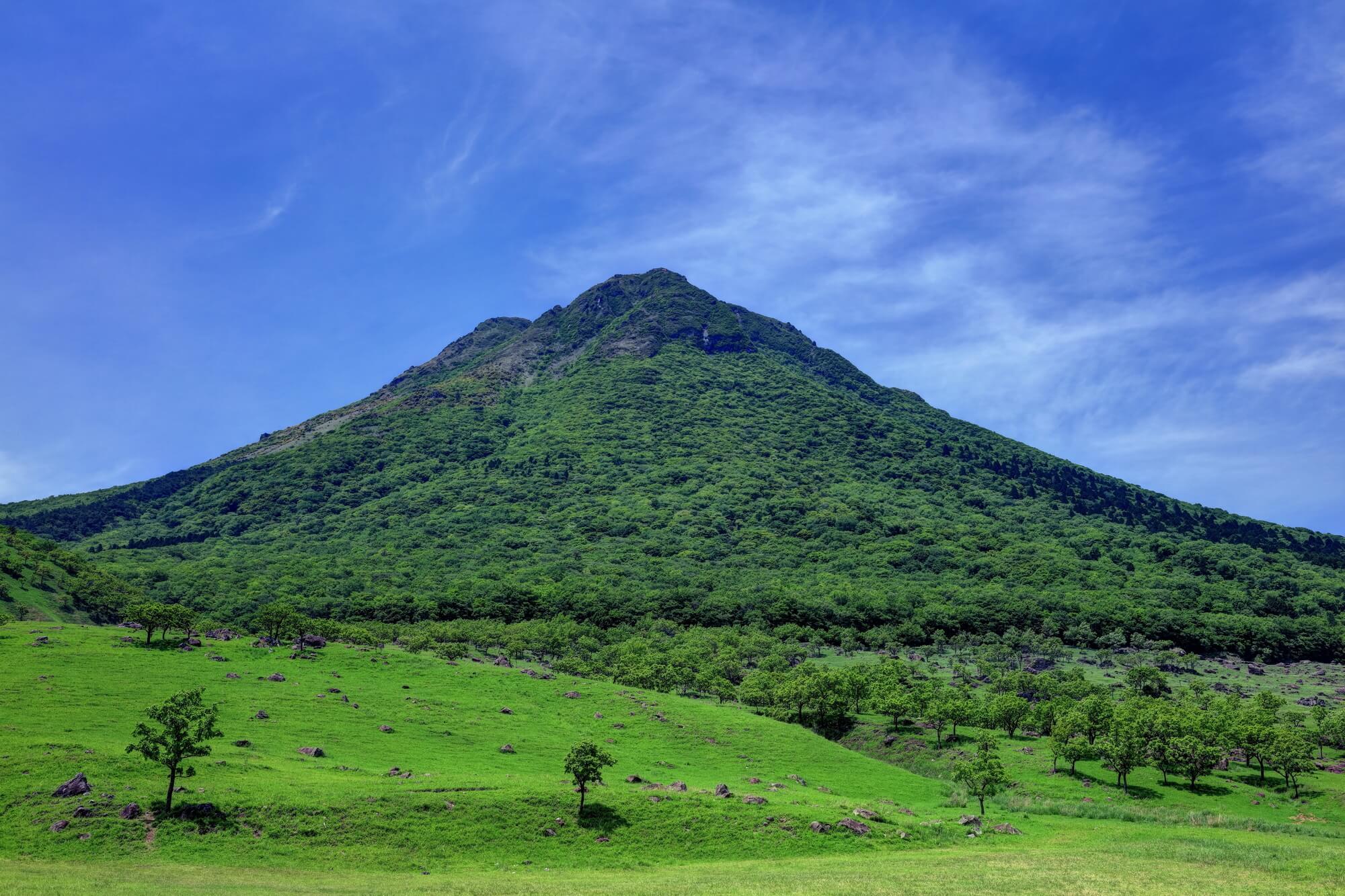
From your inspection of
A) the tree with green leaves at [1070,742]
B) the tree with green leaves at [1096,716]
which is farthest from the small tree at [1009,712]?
the tree with green leaves at [1070,742]

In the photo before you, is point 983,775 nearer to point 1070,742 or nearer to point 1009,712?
point 1070,742

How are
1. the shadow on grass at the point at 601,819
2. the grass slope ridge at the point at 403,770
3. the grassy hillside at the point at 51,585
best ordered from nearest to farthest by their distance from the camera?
the grass slope ridge at the point at 403,770 < the shadow on grass at the point at 601,819 < the grassy hillside at the point at 51,585

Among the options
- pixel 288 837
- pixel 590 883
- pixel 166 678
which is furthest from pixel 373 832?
pixel 166 678

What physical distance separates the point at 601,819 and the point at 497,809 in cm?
855

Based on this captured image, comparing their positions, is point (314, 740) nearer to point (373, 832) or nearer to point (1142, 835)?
point (373, 832)

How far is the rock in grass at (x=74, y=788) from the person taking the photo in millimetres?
55906

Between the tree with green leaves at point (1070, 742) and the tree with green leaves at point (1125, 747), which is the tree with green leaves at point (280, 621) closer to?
the tree with green leaves at point (1070, 742)

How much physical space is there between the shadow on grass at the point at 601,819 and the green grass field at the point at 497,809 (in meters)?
0.23

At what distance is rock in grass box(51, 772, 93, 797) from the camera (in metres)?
55.9

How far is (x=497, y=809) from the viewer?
63156mm

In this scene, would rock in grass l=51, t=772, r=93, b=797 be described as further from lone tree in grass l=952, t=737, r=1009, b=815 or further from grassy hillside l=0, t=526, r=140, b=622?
grassy hillside l=0, t=526, r=140, b=622

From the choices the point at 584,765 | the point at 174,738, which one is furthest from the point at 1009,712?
the point at 174,738

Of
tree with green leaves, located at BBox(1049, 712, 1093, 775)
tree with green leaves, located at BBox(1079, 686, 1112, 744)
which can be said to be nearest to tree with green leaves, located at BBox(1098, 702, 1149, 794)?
tree with green leaves, located at BBox(1049, 712, 1093, 775)

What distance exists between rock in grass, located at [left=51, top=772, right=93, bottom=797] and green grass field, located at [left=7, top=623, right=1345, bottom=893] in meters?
0.82
